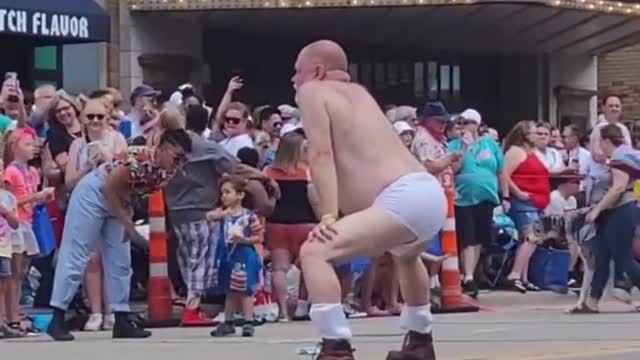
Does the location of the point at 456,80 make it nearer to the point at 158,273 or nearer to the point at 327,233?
the point at 158,273

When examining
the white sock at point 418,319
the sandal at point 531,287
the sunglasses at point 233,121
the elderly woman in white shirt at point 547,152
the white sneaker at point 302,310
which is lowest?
the sandal at point 531,287

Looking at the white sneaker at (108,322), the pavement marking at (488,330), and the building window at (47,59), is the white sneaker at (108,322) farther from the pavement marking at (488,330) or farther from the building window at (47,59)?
the building window at (47,59)

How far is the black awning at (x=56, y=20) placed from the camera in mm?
19781

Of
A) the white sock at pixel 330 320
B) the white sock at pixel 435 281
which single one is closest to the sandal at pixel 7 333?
the white sock at pixel 330 320

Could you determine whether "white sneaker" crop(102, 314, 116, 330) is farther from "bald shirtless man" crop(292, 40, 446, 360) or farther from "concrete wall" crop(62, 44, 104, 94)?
"concrete wall" crop(62, 44, 104, 94)

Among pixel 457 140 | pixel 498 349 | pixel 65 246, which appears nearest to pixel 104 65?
pixel 457 140

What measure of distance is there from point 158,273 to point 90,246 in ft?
4.77

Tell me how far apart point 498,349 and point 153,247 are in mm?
3654

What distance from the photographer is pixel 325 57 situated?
32.2 ft

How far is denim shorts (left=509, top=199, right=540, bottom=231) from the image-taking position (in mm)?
17531

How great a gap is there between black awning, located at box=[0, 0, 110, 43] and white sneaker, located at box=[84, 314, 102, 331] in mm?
7085

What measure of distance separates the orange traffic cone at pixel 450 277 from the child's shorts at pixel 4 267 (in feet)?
14.2

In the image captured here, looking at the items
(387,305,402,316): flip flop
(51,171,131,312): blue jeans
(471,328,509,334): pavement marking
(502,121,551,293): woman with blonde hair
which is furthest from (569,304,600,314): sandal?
(51,171,131,312): blue jeans

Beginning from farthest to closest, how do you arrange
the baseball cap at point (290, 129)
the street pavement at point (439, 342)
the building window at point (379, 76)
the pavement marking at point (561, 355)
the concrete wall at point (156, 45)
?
the building window at point (379, 76)
the concrete wall at point (156, 45)
the baseball cap at point (290, 129)
the street pavement at point (439, 342)
the pavement marking at point (561, 355)
